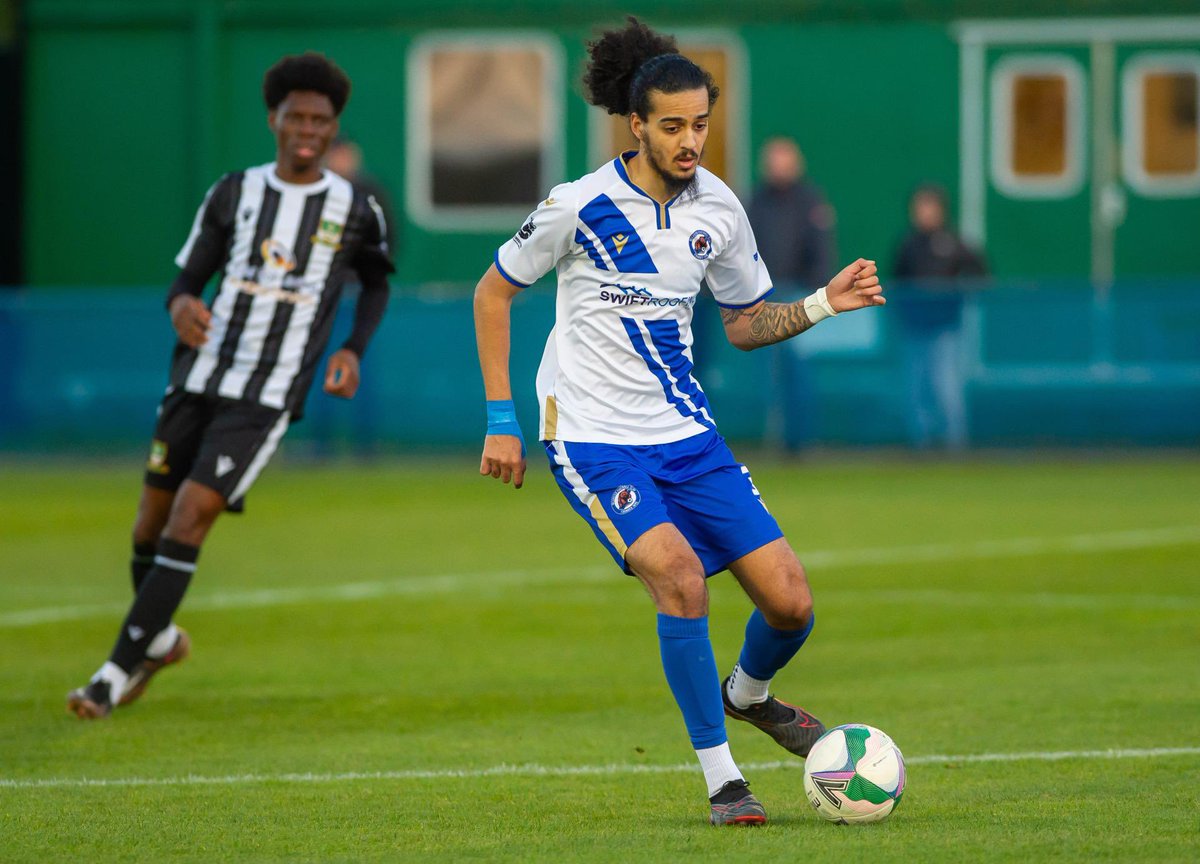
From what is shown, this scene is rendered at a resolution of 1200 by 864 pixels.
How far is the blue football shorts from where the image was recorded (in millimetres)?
6141

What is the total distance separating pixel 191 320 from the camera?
26.4 ft

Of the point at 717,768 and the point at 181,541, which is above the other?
the point at 181,541

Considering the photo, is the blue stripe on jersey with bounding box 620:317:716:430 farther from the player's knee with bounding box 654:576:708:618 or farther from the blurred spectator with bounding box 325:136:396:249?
the blurred spectator with bounding box 325:136:396:249

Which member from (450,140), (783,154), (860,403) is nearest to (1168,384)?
(860,403)

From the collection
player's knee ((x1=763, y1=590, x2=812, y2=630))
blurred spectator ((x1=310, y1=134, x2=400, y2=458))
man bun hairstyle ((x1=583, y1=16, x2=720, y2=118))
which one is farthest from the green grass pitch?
blurred spectator ((x1=310, y1=134, x2=400, y2=458))

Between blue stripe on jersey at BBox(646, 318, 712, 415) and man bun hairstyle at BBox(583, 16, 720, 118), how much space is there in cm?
61

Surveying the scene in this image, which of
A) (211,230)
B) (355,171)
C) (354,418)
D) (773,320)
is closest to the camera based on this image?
(773,320)

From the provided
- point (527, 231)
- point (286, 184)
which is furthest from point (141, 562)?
point (527, 231)

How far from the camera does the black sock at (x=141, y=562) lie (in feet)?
27.9

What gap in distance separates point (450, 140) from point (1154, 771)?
14.2 meters

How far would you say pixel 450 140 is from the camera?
19.8 metres

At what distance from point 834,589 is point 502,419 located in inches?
204

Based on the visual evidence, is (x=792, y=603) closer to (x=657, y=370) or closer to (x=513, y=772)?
(x=657, y=370)

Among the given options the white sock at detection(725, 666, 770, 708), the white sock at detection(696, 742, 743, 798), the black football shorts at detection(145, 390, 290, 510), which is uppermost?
the black football shorts at detection(145, 390, 290, 510)
